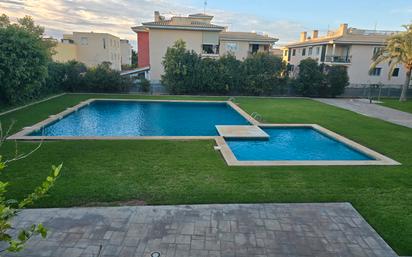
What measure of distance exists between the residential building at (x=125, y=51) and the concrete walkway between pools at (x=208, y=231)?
211 feet

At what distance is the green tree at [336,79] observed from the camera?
26.2 meters

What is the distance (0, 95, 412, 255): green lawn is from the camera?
5805 millimetres

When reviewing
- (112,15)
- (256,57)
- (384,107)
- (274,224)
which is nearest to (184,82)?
(256,57)

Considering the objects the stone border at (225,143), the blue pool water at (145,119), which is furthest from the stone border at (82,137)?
the blue pool water at (145,119)

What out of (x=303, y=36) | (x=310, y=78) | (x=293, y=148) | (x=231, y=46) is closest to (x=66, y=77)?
(x=231, y=46)

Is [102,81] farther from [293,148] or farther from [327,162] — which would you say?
[327,162]

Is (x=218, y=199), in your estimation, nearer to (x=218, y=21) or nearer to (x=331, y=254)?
(x=331, y=254)

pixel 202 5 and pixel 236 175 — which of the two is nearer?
pixel 236 175

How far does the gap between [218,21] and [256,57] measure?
19.1 metres

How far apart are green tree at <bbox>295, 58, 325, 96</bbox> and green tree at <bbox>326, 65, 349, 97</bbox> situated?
757 millimetres

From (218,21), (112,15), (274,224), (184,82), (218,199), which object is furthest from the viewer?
(218,21)

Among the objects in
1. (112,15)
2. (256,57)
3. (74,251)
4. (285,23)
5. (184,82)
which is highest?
(285,23)

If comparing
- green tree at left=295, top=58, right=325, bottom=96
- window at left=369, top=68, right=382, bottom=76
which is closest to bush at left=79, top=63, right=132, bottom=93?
green tree at left=295, top=58, right=325, bottom=96

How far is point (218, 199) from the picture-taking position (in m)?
5.97
